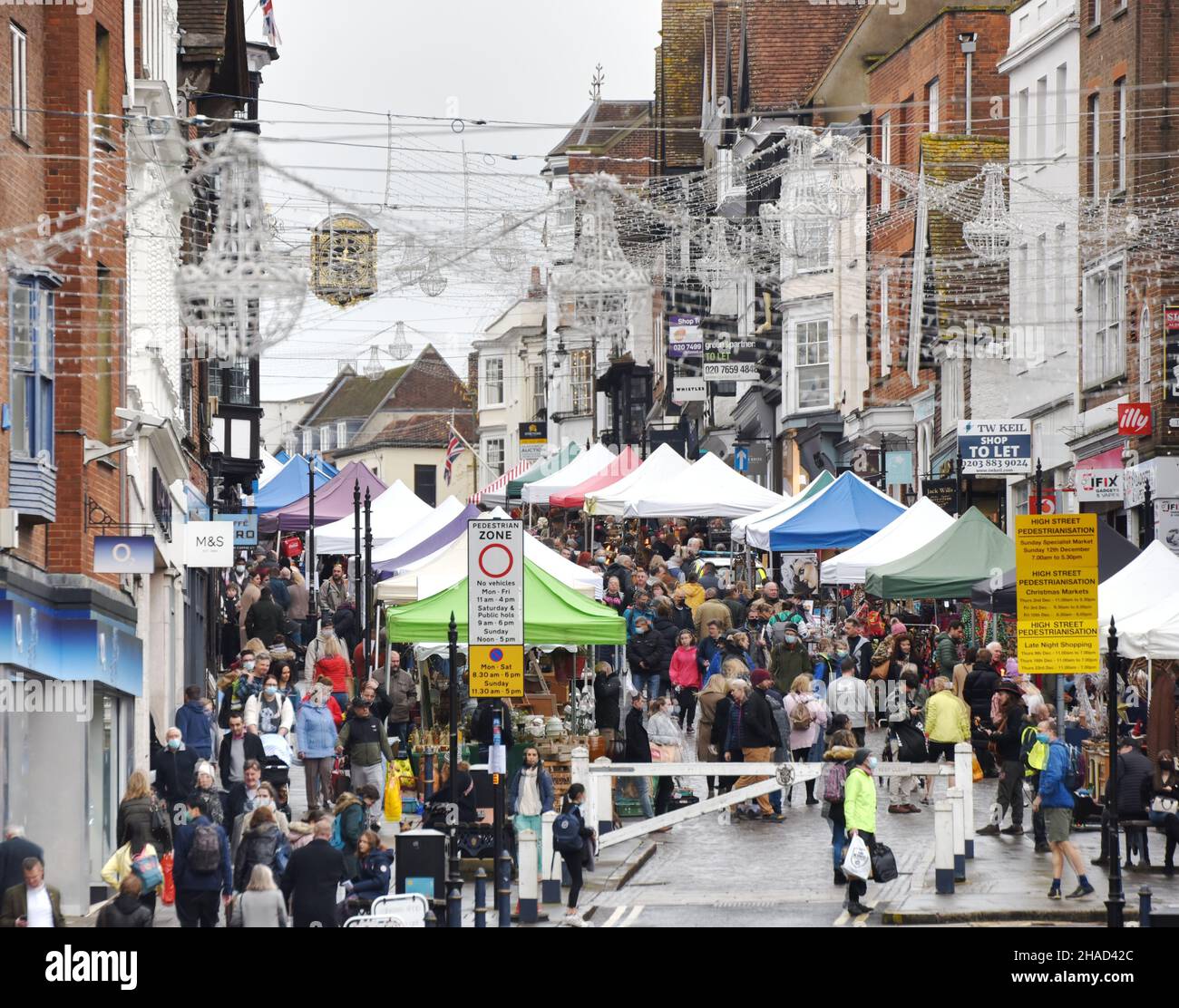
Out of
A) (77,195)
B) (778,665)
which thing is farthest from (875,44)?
(77,195)

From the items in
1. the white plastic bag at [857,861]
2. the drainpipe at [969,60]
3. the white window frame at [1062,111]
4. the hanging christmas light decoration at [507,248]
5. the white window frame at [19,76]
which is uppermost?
the drainpipe at [969,60]

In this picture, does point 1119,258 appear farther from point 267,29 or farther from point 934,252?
point 267,29

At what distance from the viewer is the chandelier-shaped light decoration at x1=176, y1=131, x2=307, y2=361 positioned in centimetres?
1652

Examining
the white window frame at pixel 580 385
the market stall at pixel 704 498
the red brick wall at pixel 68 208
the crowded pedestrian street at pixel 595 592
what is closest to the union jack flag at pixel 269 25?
the crowded pedestrian street at pixel 595 592

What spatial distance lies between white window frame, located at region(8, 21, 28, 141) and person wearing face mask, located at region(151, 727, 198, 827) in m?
6.24

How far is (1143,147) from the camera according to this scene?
36469 millimetres

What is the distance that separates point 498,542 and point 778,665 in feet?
36.7

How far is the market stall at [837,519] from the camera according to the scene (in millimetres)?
36156

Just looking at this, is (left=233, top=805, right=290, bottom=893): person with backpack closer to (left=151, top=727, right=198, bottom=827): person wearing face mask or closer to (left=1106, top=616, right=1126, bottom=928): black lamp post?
(left=151, top=727, right=198, bottom=827): person wearing face mask

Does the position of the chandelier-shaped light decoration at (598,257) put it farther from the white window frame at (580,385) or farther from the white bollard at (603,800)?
the white window frame at (580,385)

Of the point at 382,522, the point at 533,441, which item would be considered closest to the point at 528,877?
the point at 382,522

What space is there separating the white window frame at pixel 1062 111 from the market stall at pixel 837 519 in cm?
791

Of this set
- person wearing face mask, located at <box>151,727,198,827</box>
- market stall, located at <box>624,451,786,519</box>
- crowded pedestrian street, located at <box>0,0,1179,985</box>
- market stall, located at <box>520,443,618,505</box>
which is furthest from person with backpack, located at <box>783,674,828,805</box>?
market stall, located at <box>520,443,618,505</box>

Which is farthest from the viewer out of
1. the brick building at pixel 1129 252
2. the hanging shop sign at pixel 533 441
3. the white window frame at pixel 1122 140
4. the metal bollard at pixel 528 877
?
the hanging shop sign at pixel 533 441
